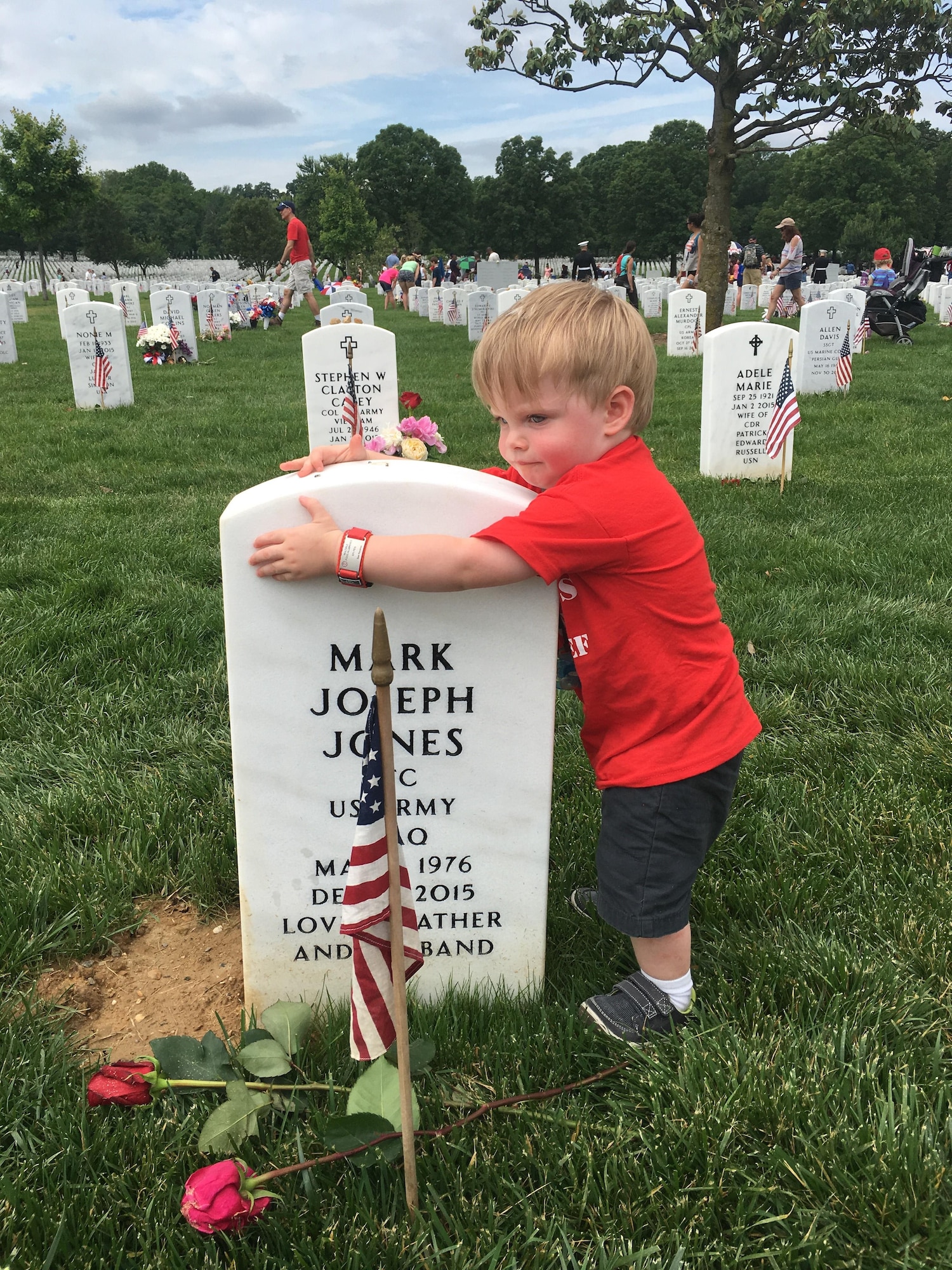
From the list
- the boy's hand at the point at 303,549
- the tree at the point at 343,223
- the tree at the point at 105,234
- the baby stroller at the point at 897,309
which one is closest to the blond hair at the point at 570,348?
the boy's hand at the point at 303,549

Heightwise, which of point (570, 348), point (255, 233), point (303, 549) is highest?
point (255, 233)

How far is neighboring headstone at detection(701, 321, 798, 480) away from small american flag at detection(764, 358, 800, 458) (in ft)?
0.14

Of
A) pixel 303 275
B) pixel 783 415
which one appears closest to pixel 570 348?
pixel 783 415

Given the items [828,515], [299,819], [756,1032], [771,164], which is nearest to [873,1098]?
[756,1032]

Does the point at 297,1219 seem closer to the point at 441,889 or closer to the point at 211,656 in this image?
the point at 441,889

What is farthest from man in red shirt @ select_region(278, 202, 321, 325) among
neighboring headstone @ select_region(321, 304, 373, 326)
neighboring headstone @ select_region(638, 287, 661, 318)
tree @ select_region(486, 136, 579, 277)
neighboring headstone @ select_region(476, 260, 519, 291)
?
tree @ select_region(486, 136, 579, 277)

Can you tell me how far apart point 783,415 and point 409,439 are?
292 cm

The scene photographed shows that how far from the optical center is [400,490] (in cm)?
172

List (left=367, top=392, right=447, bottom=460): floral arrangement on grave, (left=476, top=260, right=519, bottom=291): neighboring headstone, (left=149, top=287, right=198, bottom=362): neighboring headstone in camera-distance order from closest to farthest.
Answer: (left=367, top=392, right=447, bottom=460): floral arrangement on grave
(left=149, top=287, right=198, bottom=362): neighboring headstone
(left=476, top=260, right=519, bottom=291): neighboring headstone

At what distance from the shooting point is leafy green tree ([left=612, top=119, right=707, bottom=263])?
65.8 meters

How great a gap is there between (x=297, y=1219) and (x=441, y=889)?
69cm

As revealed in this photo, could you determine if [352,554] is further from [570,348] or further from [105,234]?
[105,234]

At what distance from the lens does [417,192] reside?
7819 cm

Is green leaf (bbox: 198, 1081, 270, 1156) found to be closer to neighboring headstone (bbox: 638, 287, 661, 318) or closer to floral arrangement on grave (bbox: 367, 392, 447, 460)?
floral arrangement on grave (bbox: 367, 392, 447, 460)
